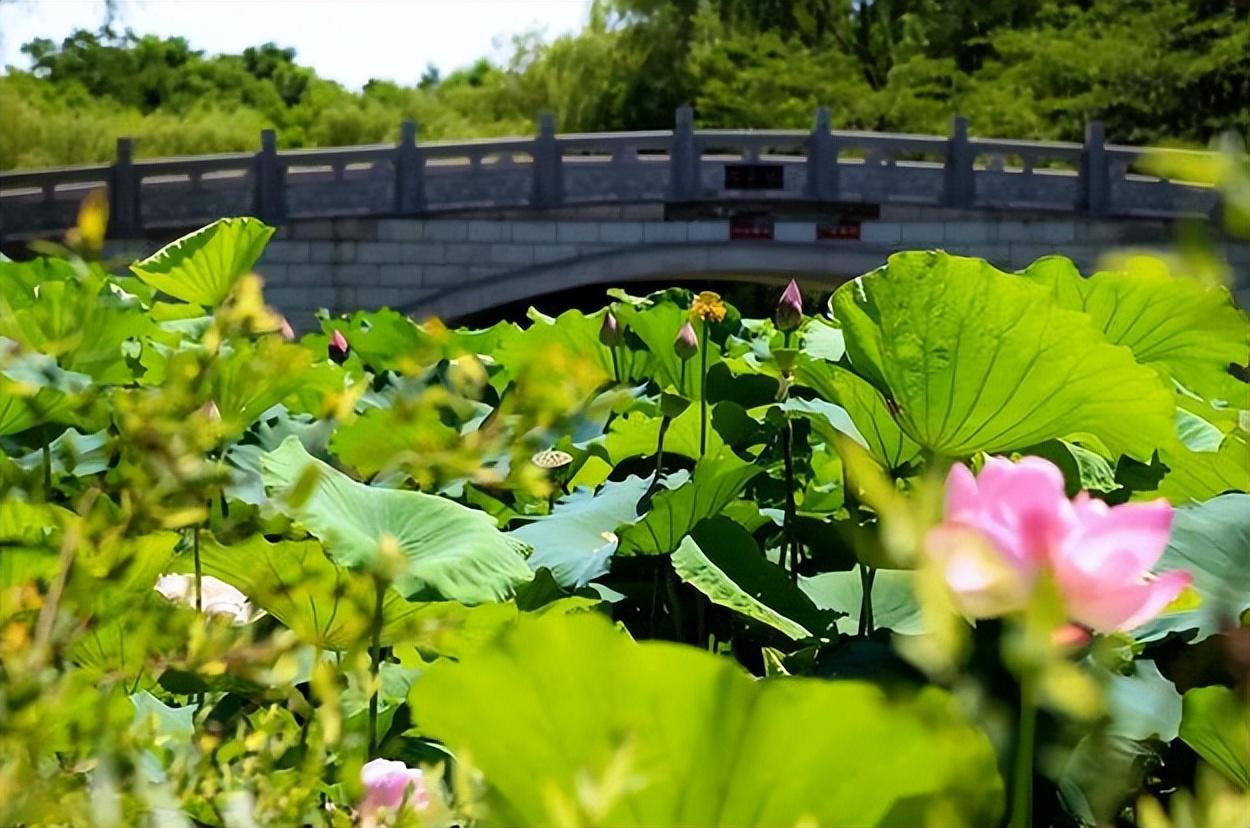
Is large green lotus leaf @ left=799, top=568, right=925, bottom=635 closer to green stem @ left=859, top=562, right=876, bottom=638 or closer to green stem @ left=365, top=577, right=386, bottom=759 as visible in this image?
green stem @ left=859, top=562, right=876, bottom=638

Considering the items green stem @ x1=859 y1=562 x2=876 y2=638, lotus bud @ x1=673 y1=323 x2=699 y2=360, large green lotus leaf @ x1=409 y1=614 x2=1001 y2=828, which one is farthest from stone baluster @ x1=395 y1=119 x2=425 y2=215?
large green lotus leaf @ x1=409 y1=614 x2=1001 y2=828

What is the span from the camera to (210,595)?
77cm

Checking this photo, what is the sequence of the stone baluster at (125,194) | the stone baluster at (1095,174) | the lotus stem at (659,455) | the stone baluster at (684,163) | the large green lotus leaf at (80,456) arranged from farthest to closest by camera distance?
the stone baluster at (1095,174), the stone baluster at (684,163), the stone baluster at (125,194), the large green lotus leaf at (80,456), the lotus stem at (659,455)

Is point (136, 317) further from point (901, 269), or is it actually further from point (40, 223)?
point (40, 223)

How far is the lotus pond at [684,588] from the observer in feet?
1.02

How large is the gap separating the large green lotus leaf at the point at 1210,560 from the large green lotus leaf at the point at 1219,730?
0.04m

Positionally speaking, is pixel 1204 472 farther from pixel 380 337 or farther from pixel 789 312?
pixel 380 337

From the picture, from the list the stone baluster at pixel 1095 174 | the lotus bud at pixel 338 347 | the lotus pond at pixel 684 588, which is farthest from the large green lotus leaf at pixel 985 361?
Answer: the stone baluster at pixel 1095 174

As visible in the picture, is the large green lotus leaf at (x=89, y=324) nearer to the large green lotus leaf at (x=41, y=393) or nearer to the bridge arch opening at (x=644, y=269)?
the large green lotus leaf at (x=41, y=393)

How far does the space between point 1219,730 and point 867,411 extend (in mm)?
235

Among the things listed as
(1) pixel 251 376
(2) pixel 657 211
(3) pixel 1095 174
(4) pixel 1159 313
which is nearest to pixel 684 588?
(1) pixel 251 376

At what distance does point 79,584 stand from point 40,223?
9.98 metres

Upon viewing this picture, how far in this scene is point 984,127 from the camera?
1459cm

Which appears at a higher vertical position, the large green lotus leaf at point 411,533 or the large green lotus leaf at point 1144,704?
the large green lotus leaf at point 411,533
